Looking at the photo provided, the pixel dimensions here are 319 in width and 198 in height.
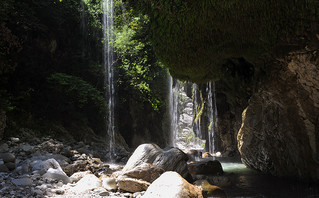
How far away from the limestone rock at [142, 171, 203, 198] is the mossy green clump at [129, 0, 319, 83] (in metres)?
4.06

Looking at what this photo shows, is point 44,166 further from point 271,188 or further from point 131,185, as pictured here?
point 271,188

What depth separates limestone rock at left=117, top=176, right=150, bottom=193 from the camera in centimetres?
528

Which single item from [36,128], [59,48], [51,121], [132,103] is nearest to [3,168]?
[36,128]

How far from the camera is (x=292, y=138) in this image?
24.1 ft

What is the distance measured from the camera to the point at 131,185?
5.33 meters

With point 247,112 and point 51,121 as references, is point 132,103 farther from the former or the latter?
point 247,112

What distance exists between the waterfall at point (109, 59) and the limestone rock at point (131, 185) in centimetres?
968

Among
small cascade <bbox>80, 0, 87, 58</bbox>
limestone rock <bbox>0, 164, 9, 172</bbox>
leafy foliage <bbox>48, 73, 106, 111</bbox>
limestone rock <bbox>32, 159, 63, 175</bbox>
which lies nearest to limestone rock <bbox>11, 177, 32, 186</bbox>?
limestone rock <bbox>32, 159, 63, 175</bbox>

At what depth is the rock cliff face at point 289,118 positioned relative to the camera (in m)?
→ 6.01

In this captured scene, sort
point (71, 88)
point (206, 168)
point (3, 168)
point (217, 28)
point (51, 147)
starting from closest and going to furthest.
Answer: point (3, 168), point (217, 28), point (51, 147), point (206, 168), point (71, 88)

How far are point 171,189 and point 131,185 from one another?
1429mm

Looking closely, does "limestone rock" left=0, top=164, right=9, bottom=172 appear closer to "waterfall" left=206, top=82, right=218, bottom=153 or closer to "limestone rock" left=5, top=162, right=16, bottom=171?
"limestone rock" left=5, top=162, right=16, bottom=171

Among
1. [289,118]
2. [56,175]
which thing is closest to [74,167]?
[56,175]

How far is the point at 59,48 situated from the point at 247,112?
1114 cm
